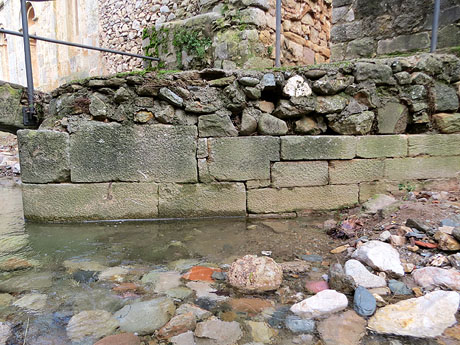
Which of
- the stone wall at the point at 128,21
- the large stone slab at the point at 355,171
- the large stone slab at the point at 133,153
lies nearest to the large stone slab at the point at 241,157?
the large stone slab at the point at 133,153

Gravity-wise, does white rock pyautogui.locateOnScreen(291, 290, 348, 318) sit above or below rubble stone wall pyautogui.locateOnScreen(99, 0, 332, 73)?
below

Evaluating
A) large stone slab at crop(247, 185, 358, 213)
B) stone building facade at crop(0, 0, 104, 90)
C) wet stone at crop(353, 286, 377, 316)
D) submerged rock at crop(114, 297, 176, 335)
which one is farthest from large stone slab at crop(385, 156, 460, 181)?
stone building facade at crop(0, 0, 104, 90)

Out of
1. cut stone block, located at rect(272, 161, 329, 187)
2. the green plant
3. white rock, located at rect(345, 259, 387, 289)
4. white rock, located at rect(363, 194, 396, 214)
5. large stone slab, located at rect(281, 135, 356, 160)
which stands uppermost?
the green plant

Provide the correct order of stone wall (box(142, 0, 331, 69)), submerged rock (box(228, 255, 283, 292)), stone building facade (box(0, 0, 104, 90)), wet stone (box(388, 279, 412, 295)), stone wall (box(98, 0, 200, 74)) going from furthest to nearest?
stone building facade (box(0, 0, 104, 90))
stone wall (box(98, 0, 200, 74))
stone wall (box(142, 0, 331, 69))
submerged rock (box(228, 255, 283, 292))
wet stone (box(388, 279, 412, 295))

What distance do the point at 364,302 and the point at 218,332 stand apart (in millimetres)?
749

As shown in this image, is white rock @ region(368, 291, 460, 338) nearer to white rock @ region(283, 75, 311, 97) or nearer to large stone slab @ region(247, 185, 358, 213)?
large stone slab @ region(247, 185, 358, 213)

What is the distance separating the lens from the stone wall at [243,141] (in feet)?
9.50

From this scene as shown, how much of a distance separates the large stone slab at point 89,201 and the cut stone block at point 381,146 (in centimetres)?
225

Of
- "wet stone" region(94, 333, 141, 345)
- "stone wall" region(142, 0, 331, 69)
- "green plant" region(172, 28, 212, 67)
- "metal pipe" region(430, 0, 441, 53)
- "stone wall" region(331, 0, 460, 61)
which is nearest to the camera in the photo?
"wet stone" region(94, 333, 141, 345)

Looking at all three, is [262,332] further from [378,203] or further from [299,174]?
[378,203]

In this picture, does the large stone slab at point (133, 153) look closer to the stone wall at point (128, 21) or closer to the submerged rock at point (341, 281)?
the submerged rock at point (341, 281)

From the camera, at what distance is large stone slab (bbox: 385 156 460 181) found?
10.3 ft

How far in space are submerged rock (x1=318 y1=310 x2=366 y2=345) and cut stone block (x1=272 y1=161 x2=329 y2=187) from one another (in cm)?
175

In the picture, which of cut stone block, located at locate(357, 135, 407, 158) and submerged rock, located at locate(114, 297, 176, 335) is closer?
submerged rock, located at locate(114, 297, 176, 335)
